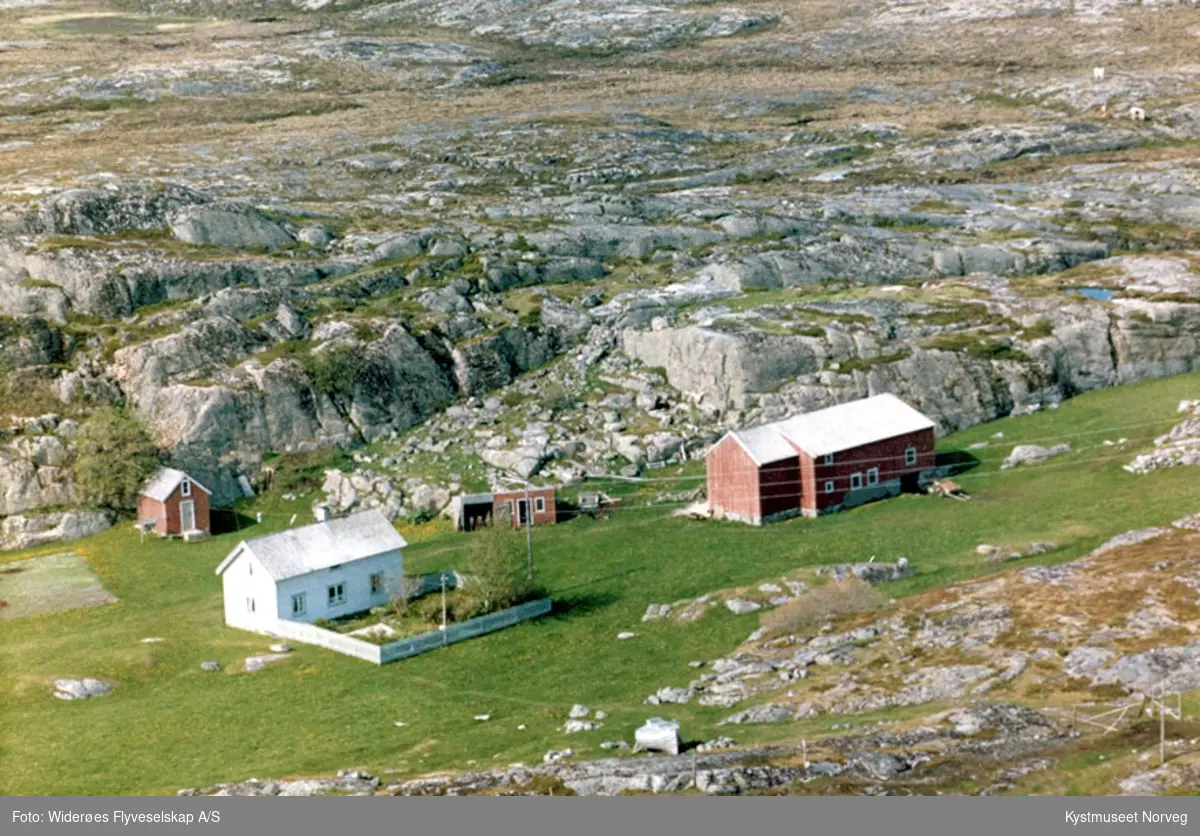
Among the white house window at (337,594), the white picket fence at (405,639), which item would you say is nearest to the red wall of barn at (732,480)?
the white picket fence at (405,639)

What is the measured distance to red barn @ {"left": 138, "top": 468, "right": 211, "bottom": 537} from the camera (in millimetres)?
103562

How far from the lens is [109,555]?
100562 millimetres

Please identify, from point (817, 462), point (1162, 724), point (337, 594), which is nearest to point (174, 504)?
point (337, 594)

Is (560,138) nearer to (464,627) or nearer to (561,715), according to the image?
(464,627)

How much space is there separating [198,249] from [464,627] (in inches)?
2505

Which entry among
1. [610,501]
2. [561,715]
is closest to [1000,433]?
[610,501]

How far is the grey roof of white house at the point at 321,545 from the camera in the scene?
85.1 metres

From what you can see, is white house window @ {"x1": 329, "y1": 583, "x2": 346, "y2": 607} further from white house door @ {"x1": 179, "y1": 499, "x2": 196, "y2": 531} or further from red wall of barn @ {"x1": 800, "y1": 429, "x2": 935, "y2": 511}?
red wall of barn @ {"x1": 800, "y1": 429, "x2": 935, "y2": 511}

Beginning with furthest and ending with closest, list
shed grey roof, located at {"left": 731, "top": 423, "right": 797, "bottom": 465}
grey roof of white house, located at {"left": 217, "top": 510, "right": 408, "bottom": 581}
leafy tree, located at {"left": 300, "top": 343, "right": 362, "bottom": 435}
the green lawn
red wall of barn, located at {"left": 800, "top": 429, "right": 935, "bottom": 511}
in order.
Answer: leafy tree, located at {"left": 300, "top": 343, "right": 362, "bottom": 435}, red wall of barn, located at {"left": 800, "top": 429, "right": 935, "bottom": 511}, shed grey roof, located at {"left": 731, "top": 423, "right": 797, "bottom": 465}, grey roof of white house, located at {"left": 217, "top": 510, "right": 408, "bottom": 581}, the green lawn

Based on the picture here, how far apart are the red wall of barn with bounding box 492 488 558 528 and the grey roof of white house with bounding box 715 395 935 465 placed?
1167 cm

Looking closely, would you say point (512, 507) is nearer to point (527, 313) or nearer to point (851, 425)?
point (851, 425)

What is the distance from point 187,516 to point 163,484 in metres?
2.40

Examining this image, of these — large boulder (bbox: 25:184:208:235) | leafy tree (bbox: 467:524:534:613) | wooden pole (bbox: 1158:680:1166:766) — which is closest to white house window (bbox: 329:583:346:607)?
leafy tree (bbox: 467:524:534:613)

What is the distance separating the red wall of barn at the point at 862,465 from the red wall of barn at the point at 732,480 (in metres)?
3.43
